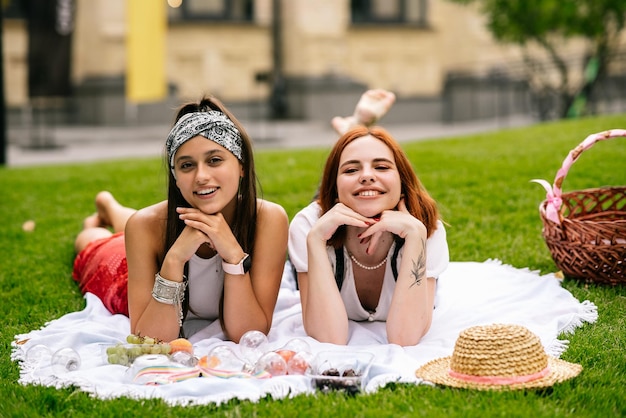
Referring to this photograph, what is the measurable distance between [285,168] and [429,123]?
38.8ft

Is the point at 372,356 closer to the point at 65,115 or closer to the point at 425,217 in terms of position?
the point at 425,217

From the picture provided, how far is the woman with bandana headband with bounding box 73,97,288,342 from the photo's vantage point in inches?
152

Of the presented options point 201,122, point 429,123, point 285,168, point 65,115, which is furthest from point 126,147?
point 201,122

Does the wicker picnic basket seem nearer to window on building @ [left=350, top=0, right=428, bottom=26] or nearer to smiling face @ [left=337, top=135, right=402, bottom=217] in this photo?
smiling face @ [left=337, top=135, right=402, bottom=217]

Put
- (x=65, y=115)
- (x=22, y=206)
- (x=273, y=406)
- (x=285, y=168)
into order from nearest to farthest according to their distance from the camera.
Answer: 1. (x=273, y=406)
2. (x=22, y=206)
3. (x=285, y=168)
4. (x=65, y=115)

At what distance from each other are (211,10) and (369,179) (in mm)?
15990

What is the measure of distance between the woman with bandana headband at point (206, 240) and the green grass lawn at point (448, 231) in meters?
0.68

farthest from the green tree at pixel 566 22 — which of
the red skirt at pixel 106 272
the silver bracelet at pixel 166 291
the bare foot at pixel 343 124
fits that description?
the silver bracelet at pixel 166 291

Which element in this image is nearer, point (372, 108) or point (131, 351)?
point (131, 351)

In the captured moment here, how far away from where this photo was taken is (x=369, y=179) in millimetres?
3949

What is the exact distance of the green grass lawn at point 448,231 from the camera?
325 centimetres

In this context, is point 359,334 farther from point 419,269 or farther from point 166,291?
point 166,291

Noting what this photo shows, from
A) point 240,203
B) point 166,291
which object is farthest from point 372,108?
point 166,291

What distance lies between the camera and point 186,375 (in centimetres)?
351
